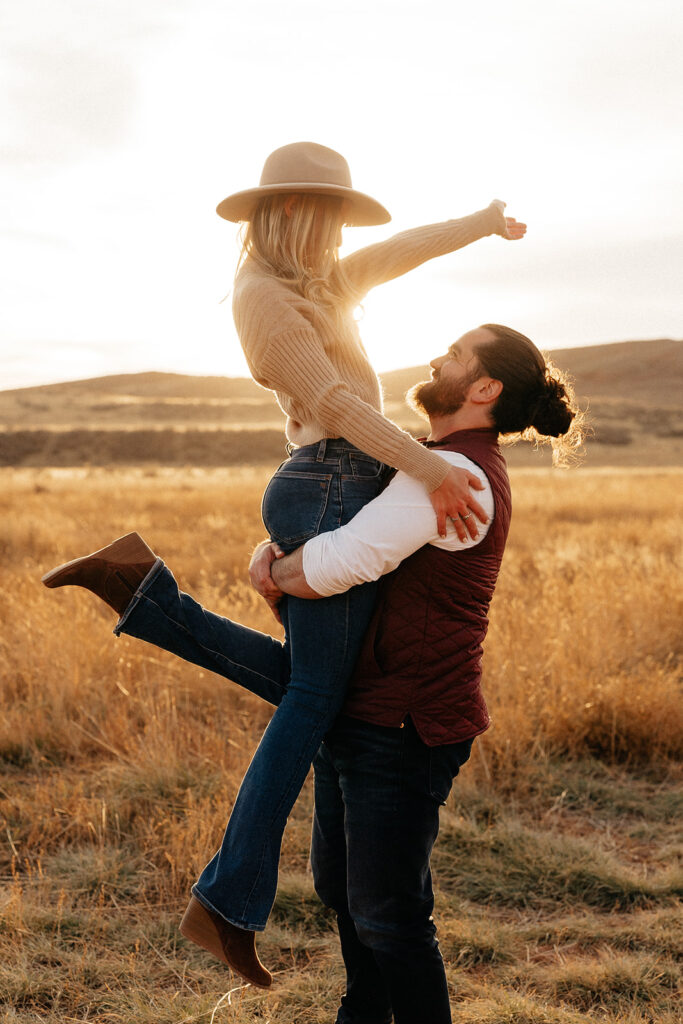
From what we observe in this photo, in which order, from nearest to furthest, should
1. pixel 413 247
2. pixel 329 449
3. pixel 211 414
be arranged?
pixel 329 449 < pixel 413 247 < pixel 211 414

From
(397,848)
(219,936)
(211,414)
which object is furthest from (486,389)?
(211,414)

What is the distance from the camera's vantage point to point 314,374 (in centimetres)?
224

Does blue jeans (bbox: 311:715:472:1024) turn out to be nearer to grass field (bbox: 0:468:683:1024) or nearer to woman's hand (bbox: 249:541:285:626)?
woman's hand (bbox: 249:541:285:626)

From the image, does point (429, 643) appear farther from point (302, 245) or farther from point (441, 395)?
point (302, 245)

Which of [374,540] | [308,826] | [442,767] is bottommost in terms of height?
[308,826]

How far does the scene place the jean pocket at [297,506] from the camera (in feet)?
7.64

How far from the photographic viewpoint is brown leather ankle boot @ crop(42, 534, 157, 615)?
239cm

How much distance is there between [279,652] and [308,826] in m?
1.79

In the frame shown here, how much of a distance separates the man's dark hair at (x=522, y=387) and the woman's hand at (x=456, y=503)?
14.0 inches

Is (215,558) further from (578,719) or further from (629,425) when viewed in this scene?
(629,425)

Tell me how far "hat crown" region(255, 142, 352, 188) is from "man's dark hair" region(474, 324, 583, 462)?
2.11 ft

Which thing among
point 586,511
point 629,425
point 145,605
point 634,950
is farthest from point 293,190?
point 629,425

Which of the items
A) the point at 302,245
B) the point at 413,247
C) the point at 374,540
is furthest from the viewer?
the point at 413,247

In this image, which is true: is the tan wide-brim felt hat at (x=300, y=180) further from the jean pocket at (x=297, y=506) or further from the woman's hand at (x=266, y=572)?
the woman's hand at (x=266, y=572)
